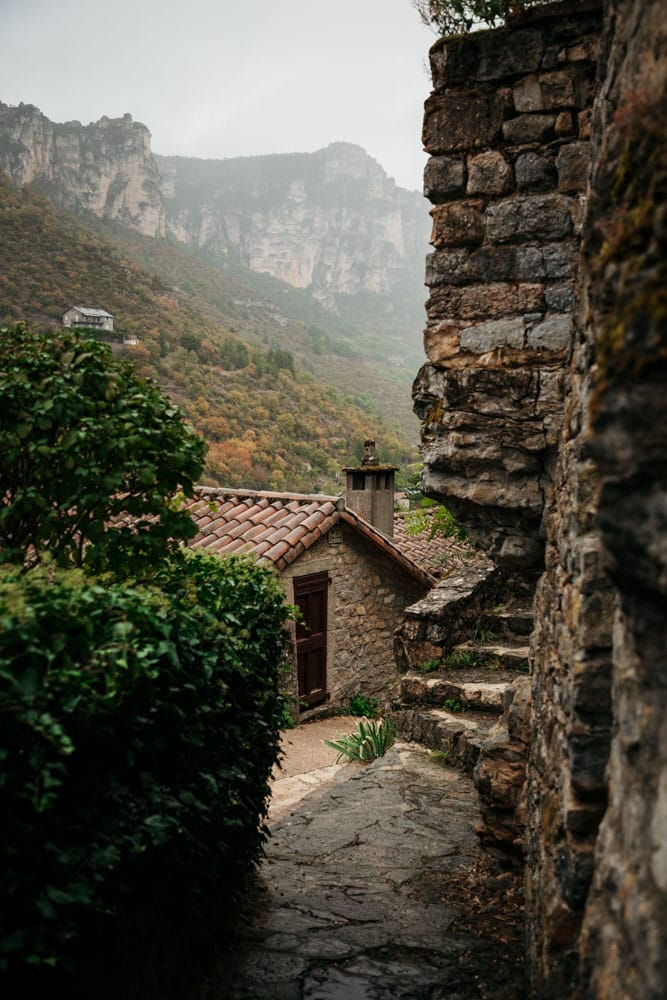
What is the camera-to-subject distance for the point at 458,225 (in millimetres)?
3619

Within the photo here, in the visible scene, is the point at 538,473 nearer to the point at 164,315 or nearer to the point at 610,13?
the point at 610,13

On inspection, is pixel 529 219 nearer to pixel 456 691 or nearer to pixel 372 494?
pixel 456 691

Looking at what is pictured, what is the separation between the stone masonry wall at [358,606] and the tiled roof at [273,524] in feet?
1.06

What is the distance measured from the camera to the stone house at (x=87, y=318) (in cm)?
2630

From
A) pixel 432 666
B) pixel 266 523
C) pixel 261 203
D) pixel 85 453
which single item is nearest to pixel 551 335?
pixel 85 453

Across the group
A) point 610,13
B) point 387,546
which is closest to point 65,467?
point 610,13

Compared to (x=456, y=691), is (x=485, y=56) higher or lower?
higher

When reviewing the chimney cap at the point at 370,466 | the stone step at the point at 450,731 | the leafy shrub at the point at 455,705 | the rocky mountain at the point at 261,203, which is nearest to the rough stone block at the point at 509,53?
the stone step at the point at 450,731

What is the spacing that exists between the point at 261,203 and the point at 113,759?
104 meters

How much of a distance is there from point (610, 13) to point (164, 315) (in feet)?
105

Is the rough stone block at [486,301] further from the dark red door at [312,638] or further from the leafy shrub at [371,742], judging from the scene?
the dark red door at [312,638]

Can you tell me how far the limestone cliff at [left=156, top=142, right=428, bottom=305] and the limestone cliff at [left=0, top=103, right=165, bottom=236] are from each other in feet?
51.1

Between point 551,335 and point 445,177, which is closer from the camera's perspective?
point 551,335

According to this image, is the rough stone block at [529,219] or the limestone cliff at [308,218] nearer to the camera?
the rough stone block at [529,219]
